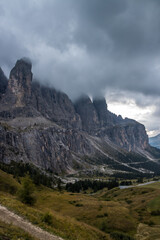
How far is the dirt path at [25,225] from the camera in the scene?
17.9 meters

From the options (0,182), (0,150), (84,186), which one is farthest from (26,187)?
(0,150)

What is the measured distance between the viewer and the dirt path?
1789 centimetres

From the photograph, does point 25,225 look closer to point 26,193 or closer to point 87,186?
point 26,193

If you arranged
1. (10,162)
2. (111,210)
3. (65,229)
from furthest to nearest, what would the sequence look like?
(10,162) < (111,210) < (65,229)

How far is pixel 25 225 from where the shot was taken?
63.1 ft

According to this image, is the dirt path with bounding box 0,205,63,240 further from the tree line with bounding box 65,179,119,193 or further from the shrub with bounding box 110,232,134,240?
the tree line with bounding box 65,179,119,193

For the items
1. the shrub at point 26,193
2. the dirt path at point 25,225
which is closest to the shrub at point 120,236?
the dirt path at point 25,225

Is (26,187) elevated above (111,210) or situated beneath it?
elevated above

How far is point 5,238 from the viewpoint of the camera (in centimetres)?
1309

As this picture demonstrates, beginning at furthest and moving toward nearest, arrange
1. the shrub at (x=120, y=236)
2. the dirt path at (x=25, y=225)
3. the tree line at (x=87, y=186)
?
the tree line at (x=87, y=186) < the shrub at (x=120, y=236) < the dirt path at (x=25, y=225)

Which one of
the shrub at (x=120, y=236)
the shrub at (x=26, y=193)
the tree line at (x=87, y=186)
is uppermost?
the shrub at (x=26, y=193)

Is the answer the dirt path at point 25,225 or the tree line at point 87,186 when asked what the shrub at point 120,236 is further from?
the tree line at point 87,186

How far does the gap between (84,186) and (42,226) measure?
127834 millimetres

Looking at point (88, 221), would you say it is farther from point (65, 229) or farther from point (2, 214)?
point (2, 214)
